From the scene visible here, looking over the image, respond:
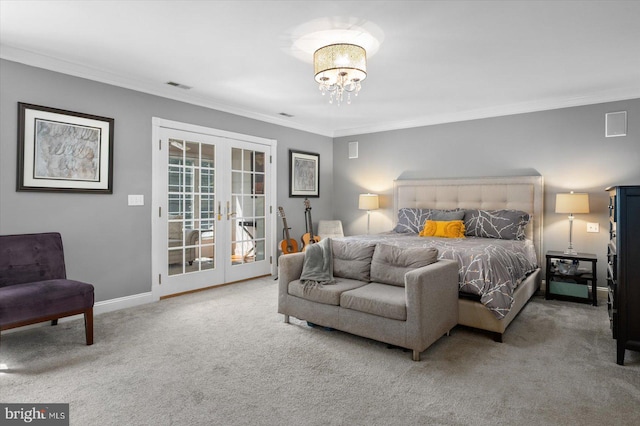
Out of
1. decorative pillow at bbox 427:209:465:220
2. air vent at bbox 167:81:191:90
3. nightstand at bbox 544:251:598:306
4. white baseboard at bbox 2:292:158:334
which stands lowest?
white baseboard at bbox 2:292:158:334

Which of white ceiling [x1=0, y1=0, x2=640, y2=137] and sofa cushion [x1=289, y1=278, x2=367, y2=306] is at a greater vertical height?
white ceiling [x1=0, y1=0, x2=640, y2=137]

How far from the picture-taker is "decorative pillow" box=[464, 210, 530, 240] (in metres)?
4.43

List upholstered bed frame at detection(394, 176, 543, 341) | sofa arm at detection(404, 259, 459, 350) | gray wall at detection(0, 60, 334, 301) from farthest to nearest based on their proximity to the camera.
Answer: upholstered bed frame at detection(394, 176, 543, 341), gray wall at detection(0, 60, 334, 301), sofa arm at detection(404, 259, 459, 350)

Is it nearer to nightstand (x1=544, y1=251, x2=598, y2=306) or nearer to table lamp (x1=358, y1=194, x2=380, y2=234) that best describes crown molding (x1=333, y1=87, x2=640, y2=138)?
table lamp (x1=358, y1=194, x2=380, y2=234)

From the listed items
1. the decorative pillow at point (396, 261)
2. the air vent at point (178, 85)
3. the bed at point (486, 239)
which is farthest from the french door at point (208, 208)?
the decorative pillow at point (396, 261)

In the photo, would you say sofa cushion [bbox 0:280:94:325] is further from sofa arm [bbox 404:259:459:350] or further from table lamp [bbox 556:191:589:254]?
table lamp [bbox 556:191:589:254]

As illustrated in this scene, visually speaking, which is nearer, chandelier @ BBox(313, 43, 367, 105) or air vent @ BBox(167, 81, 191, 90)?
chandelier @ BBox(313, 43, 367, 105)

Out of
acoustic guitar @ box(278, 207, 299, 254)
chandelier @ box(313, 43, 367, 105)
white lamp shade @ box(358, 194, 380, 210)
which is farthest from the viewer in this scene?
white lamp shade @ box(358, 194, 380, 210)

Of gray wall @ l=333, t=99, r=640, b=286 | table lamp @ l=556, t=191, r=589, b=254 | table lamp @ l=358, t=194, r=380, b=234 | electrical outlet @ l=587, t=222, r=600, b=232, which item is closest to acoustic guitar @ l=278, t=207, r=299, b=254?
table lamp @ l=358, t=194, r=380, b=234

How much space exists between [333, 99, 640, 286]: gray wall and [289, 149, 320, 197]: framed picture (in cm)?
79

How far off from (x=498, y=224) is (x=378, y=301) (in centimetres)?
249

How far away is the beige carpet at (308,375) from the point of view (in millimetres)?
2008

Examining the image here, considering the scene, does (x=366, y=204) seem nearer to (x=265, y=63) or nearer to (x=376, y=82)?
(x=376, y=82)

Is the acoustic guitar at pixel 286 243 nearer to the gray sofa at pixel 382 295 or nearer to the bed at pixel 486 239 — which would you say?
the bed at pixel 486 239
